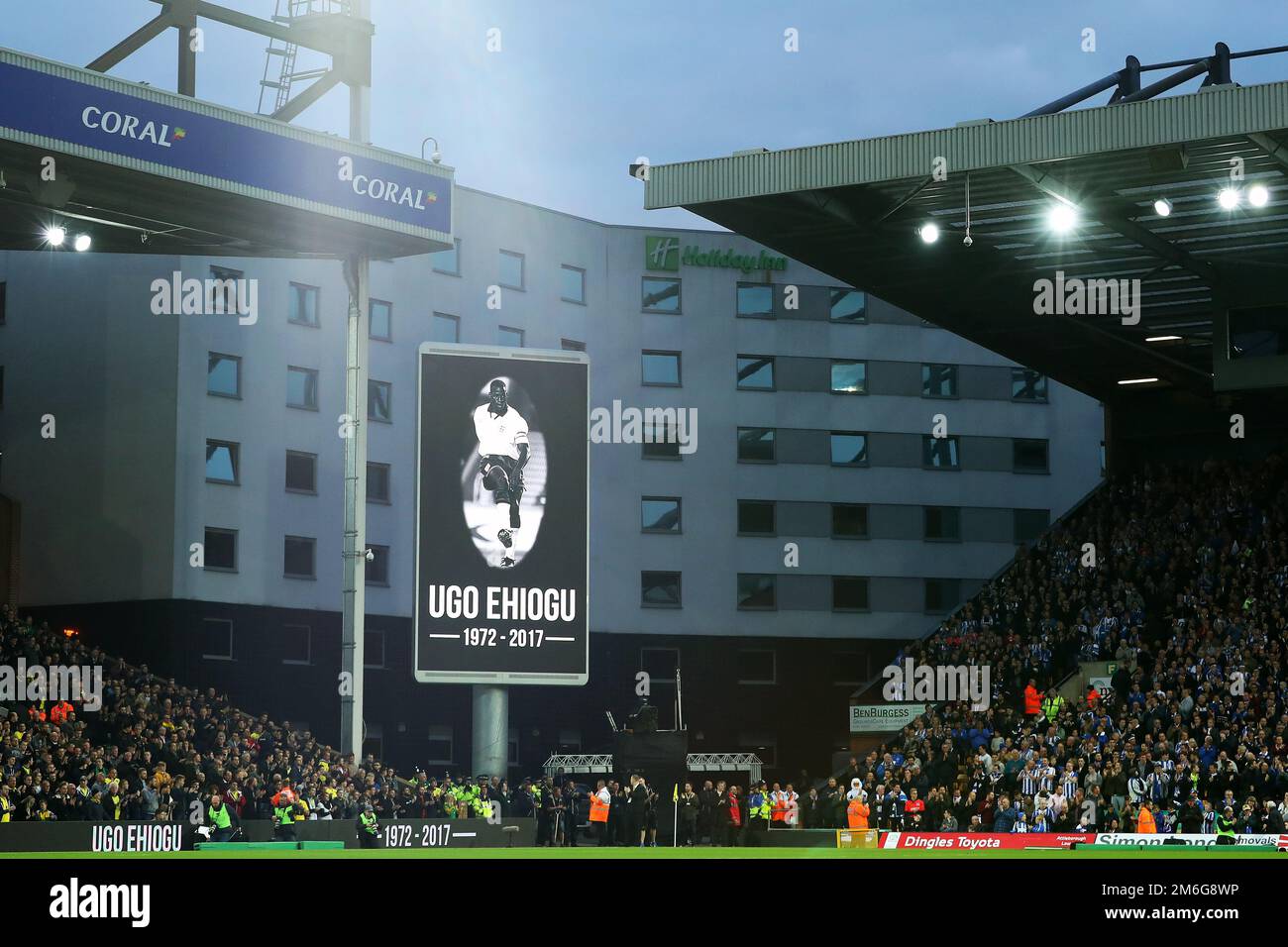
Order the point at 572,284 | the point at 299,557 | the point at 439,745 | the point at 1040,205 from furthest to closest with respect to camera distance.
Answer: the point at 572,284 → the point at 439,745 → the point at 299,557 → the point at 1040,205

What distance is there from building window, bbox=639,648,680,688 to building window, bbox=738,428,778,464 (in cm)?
835

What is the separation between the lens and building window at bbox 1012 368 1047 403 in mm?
74375

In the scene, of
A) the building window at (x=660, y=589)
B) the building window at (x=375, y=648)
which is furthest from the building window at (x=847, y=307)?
the building window at (x=375, y=648)

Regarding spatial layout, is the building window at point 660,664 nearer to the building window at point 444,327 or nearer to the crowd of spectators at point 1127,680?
the building window at point 444,327

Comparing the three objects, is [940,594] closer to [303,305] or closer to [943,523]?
[943,523]

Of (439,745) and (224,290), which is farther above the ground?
(224,290)

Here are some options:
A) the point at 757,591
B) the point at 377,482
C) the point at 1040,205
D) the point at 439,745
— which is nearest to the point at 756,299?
the point at 757,591

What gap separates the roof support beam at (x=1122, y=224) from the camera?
34.0m

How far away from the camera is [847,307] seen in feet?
241

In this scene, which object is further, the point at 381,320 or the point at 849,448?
the point at 849,448

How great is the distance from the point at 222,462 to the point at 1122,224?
34714 mm

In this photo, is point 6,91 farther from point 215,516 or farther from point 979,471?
point 979,471

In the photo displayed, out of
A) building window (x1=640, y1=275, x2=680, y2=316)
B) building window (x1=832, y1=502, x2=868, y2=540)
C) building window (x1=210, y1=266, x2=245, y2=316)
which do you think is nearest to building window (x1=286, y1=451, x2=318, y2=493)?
building window (x1=210, y1=266, x2=245, y2=316)
